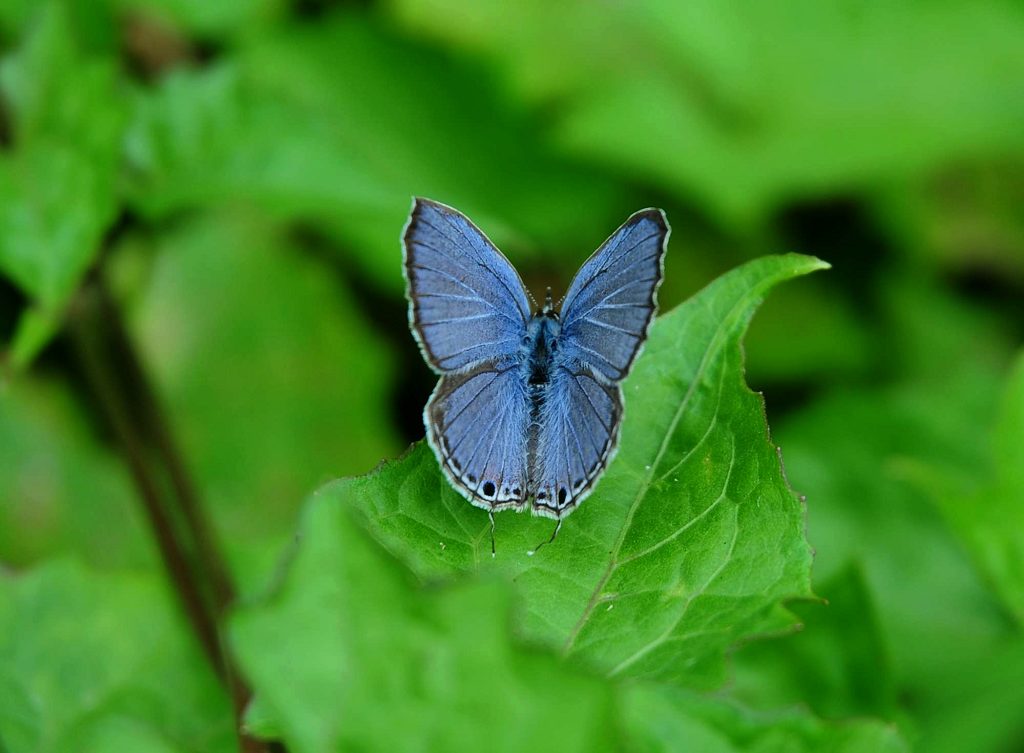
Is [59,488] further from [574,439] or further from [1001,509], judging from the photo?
[1001,509]

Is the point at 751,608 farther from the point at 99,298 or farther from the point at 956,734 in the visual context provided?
the point at 99,298

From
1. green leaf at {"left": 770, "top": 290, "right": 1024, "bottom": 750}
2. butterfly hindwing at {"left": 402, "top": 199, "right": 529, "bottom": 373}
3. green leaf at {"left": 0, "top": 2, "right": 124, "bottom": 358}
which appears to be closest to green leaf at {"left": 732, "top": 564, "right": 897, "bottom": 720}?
green leaf at {"left": 770, "top": 290, "right": 1024, "bottom": 750}

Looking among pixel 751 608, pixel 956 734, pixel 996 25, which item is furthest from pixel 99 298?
pixel 996 25

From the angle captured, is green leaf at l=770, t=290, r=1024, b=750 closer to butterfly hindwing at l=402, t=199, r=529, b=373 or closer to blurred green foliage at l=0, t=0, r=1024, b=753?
blurred green foliage at l=0, t=0, r=1024, b=753

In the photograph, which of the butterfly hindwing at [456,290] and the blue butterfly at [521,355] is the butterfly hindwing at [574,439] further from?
the butterfly hindwing at [456,290]

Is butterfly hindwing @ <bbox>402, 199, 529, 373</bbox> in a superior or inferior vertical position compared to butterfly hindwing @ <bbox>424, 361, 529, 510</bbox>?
superior

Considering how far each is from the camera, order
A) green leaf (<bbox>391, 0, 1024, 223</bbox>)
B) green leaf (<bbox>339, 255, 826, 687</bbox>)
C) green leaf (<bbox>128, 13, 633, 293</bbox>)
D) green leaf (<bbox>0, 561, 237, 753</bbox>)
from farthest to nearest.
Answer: green leaf (<bbox>391, 0, 1024, 223</bbox>) → green leaf (<bbox>128, 13, 633, 293</bbox>) → green leaf (<bbox>0, 561, 237, 753</bbox>) → green leaf (<bbox>339, 255, 826, 687</bbox>)
